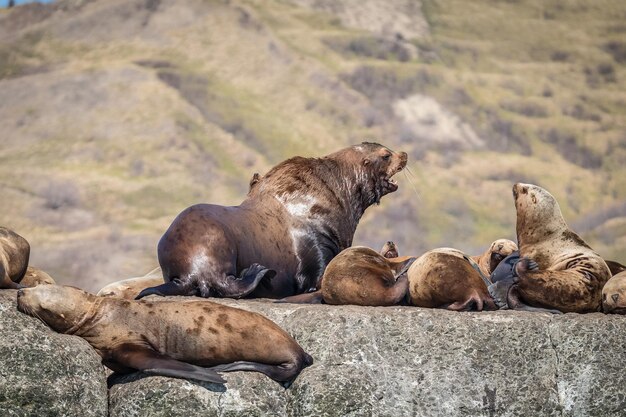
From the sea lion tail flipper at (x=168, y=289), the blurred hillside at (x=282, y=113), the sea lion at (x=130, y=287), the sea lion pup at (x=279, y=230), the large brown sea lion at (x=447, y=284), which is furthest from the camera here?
the blurred hillside at (x=282, y=113)

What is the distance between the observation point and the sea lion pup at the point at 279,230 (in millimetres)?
10453

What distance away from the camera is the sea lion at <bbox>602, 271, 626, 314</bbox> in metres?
9.96

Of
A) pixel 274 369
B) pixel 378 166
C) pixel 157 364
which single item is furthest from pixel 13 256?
pixel 378 166

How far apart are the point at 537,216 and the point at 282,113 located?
47464mm

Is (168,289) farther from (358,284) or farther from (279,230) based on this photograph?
(279,230)

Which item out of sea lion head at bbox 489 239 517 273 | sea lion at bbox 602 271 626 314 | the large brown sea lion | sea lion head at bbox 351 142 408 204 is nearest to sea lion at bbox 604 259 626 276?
sea lion at bbox 602 271 626 314

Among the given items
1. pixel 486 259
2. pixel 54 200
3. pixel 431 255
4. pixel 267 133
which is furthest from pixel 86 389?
pixel 267 133

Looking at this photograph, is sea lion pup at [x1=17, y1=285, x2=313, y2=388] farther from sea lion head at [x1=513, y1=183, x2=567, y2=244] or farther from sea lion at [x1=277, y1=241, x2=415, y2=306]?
sea lion head at [x1=513, y1=183, x2=567, y2=244]

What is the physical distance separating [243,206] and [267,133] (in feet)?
144

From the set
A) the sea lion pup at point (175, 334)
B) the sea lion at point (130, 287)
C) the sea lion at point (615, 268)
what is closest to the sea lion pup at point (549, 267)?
the sea lion at point (615, 268)

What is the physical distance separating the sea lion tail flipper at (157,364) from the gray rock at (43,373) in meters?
0.20

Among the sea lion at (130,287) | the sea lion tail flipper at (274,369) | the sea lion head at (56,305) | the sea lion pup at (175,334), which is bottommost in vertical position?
the sea lion at (130,287)

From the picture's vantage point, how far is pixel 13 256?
10727 mm

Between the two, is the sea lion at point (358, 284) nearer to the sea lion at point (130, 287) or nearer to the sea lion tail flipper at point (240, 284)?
the sea lion tail flipper at point (240, 284)
